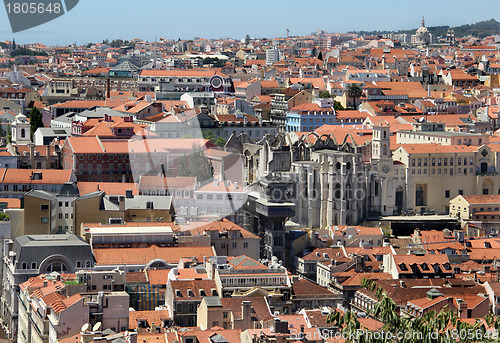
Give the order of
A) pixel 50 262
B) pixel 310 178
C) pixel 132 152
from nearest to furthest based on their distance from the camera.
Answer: pixel 50 262
pixel 310 178
pixel 132 152

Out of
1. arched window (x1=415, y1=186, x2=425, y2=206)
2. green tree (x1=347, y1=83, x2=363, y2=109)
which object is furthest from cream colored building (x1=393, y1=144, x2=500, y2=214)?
green tree (x1=347, y1=83, x2=363, y2=109)

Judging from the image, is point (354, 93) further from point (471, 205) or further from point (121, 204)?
point (121, 204)

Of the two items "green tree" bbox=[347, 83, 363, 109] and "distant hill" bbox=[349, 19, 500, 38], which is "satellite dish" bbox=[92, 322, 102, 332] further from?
"distant hill" bbox=[349, 19, 500, 38]

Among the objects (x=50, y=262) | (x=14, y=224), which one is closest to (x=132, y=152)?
(x=14, y=224)

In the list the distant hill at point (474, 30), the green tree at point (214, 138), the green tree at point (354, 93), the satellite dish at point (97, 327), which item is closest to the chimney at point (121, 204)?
the satellite dish at point (97, 327)

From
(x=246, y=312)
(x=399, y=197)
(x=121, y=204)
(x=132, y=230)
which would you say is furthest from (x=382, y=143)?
(x=246, y=312)

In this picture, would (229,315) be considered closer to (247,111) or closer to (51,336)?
(51,336)
